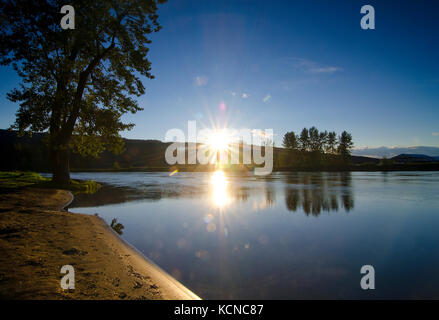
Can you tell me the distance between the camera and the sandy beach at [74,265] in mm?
3879

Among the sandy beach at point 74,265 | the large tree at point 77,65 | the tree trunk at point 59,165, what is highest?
the large tree at point 77,65

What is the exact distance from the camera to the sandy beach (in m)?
3.88

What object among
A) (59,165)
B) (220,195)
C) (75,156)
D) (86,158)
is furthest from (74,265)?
(75,156)

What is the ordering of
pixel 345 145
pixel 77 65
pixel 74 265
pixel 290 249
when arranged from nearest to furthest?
pixel 74 265 → pixel 290 249 → pixel 77 65 → pixel 345 145

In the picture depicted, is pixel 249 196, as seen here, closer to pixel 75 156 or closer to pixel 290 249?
pixel 290 249

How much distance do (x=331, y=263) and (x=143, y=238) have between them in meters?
6.64

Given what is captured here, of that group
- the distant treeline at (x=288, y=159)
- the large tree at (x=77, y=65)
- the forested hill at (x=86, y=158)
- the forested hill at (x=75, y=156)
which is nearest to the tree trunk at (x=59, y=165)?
the large tree at (x=77, y=65)

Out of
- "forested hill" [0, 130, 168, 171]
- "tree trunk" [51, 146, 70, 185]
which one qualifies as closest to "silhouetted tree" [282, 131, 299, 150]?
"forested hill" [0, 130, 168, 171]

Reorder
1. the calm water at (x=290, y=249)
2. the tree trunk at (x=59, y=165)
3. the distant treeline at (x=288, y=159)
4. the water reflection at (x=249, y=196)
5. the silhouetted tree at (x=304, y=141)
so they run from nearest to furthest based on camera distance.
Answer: the calm water at (x=290, y=249)
the water reflection at (x=249, y=196)
the tree trunk at (x=59, y=165)
the distant treeline at (x=288, y=159)
the silhouetted tree at (x=304, y=141)

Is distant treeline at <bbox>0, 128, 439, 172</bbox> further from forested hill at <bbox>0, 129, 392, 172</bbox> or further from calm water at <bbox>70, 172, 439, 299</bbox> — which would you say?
calm water at <bbox>70, 172, 439, 299</bbox>

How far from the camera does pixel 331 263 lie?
636 centimetres

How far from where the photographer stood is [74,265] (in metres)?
5.00

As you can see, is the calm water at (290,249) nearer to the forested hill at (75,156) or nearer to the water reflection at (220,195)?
the water reflection at (220,195)
